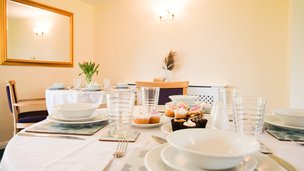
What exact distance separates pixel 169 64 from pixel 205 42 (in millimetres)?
683

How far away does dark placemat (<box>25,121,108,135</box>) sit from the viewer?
0.74 metres

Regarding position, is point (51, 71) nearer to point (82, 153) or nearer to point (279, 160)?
point (82, 153)

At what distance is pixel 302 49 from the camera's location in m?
2.33

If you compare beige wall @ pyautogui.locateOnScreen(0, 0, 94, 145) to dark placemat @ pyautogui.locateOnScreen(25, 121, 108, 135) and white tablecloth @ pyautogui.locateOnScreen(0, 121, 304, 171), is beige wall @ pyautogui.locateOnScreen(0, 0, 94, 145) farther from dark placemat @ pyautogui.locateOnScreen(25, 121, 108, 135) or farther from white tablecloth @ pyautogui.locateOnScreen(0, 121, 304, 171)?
white tablecloth @ pyautogui.locateOnScreen(0, 121, 304, 171)

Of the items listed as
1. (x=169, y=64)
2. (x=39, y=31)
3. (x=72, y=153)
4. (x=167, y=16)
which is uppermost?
(x=167, y=16)

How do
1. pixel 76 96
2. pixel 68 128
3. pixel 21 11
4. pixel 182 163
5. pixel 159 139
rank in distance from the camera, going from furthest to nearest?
pixel 21 11 < pixel 76 96 < pixel 68 128 < pixel 159 139 < pixel 182 163

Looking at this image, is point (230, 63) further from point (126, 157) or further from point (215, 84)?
point (126, 157)

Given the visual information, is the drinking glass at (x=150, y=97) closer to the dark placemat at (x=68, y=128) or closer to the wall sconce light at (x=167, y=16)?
the dark placemat at (x=68, y=128)

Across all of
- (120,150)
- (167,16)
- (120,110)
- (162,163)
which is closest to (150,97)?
(120,110)

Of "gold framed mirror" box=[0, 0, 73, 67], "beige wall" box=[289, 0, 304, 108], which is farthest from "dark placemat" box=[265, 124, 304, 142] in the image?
"gold framed mirror" box=[0, 0, 73, 67]

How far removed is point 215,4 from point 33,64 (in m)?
2.99

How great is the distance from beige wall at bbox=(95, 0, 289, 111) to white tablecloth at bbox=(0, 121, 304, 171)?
2.55 meters

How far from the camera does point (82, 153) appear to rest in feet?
1.81

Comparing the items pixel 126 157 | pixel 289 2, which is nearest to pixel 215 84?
pixel 289 2
